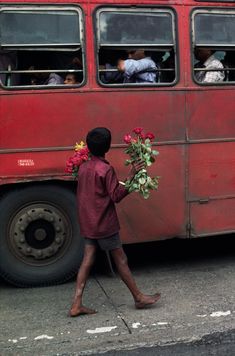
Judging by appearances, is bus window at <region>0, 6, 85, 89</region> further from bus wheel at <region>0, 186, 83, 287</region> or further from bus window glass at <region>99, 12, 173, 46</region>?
bus wheel at <region>0, 186, 83, 287</region>

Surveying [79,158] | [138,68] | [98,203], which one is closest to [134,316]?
[98,203]

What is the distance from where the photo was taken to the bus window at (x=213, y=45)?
18.8 ft

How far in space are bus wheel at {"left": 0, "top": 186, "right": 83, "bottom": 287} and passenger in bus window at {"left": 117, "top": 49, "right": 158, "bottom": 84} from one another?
4.44 feet

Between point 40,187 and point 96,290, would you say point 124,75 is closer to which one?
point 40,187

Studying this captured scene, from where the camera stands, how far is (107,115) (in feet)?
17.9

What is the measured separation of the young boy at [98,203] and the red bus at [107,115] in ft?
2.78

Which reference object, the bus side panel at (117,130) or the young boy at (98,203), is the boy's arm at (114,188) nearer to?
the young boy at (98,203)

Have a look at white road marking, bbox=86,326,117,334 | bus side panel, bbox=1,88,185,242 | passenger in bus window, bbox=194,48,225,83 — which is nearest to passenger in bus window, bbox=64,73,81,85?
bus side panel, bbox=1,88,185,242

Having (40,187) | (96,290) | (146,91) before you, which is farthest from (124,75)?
(96,290)

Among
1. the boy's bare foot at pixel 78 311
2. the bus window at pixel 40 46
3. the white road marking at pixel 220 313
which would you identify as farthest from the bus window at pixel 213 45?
the boy's bare foot at pixel 78 311

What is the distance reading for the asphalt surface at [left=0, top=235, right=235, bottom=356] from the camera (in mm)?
4117

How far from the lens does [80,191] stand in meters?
4.62

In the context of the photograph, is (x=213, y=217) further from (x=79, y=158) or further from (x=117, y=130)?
(x=79, y=158)

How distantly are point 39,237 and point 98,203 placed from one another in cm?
115
